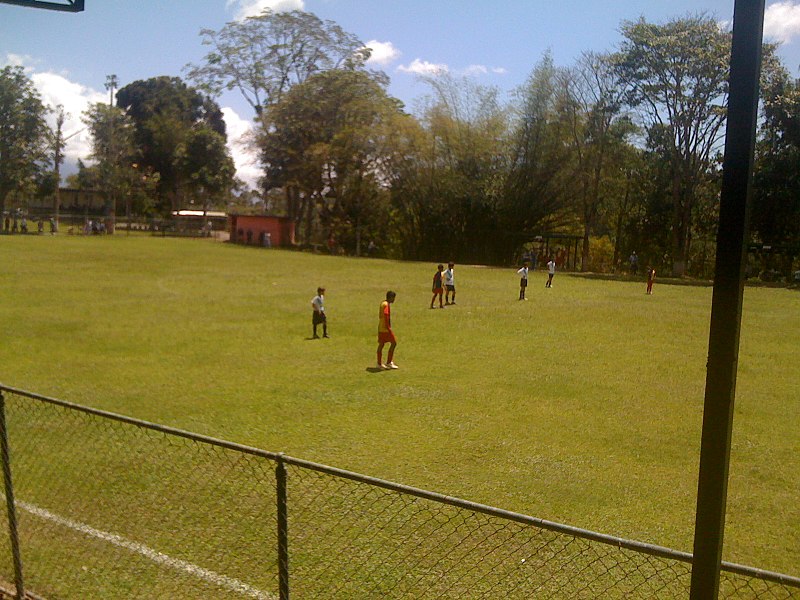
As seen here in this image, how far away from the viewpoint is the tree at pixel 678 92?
2927 centimetres

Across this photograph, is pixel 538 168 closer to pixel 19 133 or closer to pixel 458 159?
pixel 458 159

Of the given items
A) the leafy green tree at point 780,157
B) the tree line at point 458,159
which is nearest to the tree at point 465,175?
the tree line at point 458,159

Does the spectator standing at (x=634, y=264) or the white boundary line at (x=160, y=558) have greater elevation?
the spectator standing at (x=634, y=264)

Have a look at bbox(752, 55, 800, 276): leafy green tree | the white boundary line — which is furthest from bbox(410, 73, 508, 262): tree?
the white boundary line

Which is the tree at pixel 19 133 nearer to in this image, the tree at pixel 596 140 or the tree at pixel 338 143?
the tree at pixel 338 143

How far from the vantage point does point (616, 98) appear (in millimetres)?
44656

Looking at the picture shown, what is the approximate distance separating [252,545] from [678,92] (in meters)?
32.5

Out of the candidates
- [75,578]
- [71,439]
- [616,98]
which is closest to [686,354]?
[71,439]

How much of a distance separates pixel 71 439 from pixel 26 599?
4598 mm

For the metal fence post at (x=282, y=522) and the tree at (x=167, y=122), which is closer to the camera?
the metal fence post at (x=282, y=522)

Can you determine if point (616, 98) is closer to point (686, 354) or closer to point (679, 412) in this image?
point (686, 354)

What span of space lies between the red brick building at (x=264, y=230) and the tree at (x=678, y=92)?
29.3m

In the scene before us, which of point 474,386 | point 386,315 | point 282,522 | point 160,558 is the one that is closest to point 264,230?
point 386,315

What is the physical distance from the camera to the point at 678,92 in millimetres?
33656
